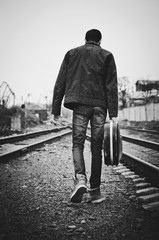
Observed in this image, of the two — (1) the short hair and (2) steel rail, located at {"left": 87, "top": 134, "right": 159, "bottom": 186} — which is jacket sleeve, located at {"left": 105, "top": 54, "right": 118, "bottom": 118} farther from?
(2) steel rail, located at {"left": 87, "top": 134, "right": 159, "bottom": 186}

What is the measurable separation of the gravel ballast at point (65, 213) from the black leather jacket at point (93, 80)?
113 centimetres

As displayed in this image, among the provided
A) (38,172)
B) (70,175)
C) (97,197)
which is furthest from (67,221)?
(38,172)

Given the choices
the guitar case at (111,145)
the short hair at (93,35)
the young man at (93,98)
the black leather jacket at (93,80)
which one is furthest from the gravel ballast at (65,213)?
the short hair at (93,35)

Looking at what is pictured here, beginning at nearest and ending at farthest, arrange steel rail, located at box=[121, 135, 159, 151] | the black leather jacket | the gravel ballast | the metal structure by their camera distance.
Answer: the gravel ballast, the black leather jacket, steel rail, located at box=[121, 135, 159, 151], the metal structure

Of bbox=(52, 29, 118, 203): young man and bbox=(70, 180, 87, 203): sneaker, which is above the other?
bbox=(52, 29, 118, 203): young man

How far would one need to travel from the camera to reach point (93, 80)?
2242 mm

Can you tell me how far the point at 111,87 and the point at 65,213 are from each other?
5.15ft

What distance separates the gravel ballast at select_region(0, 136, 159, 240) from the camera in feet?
4.87

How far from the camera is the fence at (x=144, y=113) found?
2347cm

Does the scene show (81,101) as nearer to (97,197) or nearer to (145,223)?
(97,197)

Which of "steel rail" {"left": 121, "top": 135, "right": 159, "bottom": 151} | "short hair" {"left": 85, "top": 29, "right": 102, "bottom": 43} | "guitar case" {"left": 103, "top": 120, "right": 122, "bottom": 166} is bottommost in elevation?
"steel rail" {"left": 121, "top": 135, "right": 159, "bottom": 151}

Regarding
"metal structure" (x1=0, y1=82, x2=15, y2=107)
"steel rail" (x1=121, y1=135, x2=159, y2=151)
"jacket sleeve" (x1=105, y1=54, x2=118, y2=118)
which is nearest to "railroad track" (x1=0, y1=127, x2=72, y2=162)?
"jacket sleeve" (x1=105, y1=54, x2=118, y2=118)

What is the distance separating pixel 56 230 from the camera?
5.05 feet

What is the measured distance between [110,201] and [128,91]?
58.2m
